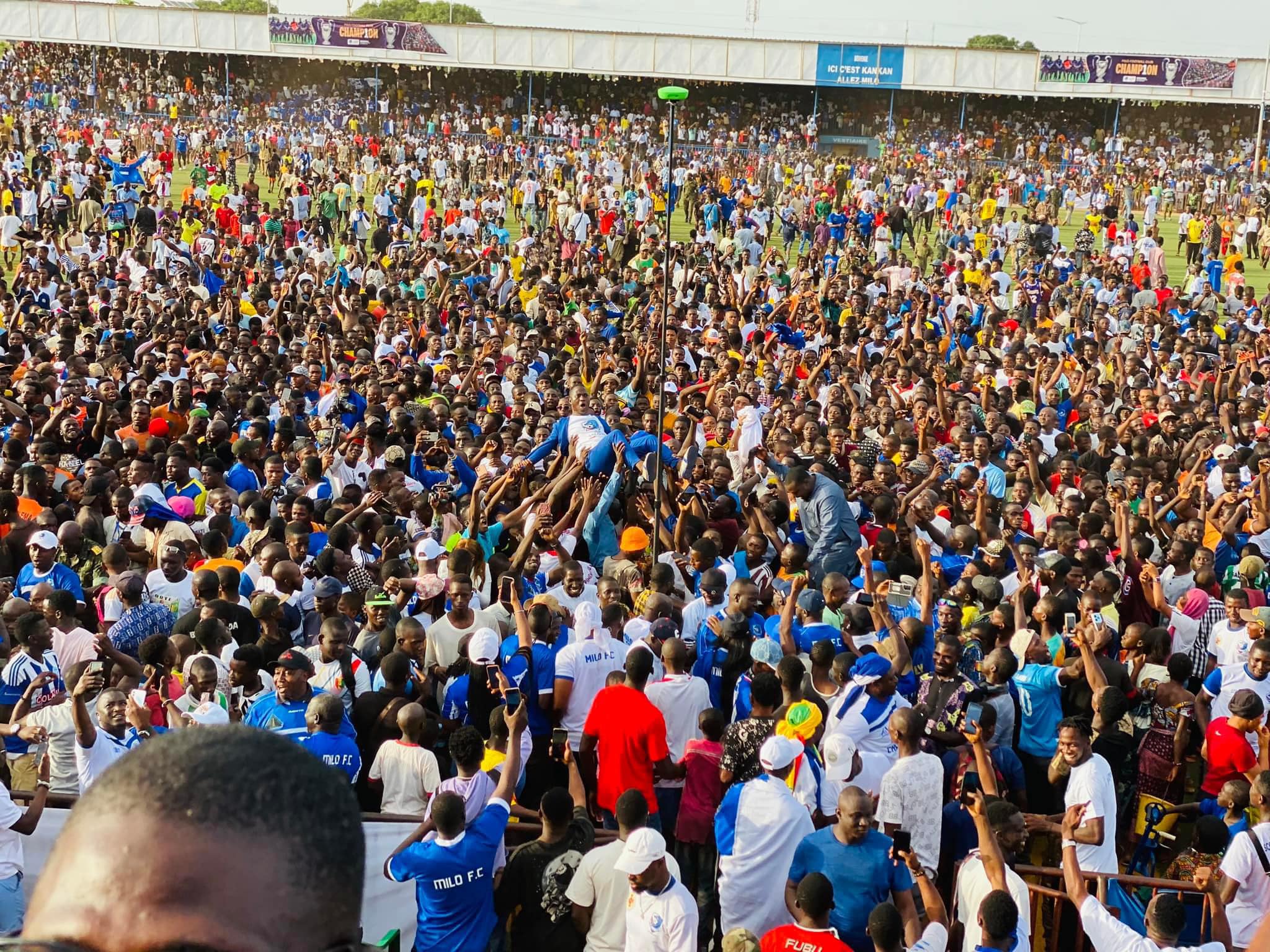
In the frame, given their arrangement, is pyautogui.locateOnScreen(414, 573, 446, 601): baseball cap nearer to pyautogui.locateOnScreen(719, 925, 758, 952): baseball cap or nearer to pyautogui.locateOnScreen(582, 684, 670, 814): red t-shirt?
pyautogui.locateOnScreen(582, 684, 670, 814): red t-shirt

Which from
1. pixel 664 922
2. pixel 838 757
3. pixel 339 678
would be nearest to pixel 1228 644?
pixel 838 757

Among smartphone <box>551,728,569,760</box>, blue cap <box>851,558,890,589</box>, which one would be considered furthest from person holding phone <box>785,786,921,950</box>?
blue cap <box>851,558,890,589</box>

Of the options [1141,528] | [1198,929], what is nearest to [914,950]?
[1198,929]

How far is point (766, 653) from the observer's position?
608 cm

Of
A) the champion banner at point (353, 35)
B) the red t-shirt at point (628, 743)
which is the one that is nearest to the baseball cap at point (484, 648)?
the red t-shirt at point (628, 743)

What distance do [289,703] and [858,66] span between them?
36.1 m

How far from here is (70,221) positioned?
22.2 m

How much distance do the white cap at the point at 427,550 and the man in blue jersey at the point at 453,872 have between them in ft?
8.03

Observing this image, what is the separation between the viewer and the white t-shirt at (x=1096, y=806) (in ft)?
16.7

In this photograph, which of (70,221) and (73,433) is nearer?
(73,433)

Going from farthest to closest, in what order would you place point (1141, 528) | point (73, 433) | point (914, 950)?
1. point (73, 433)
2. point (1141, 528)
3. point (914, 950)

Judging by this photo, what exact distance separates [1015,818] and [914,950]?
68cm

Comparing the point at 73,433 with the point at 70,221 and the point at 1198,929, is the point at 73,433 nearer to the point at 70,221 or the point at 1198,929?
the point at 1198,929

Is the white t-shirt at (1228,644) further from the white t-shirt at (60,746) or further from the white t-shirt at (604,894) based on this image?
the white t-shirt at (60,746)
